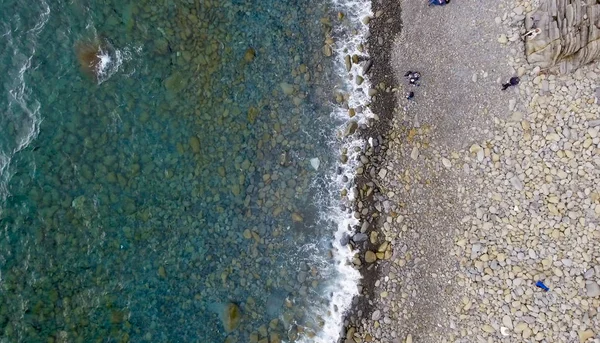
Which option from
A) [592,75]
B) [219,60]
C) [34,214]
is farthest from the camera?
[219,60]

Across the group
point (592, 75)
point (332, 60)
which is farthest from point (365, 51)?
point (592, 75)

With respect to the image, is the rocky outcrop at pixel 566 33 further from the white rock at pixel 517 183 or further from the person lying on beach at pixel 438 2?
the white rock at pixel 517 183

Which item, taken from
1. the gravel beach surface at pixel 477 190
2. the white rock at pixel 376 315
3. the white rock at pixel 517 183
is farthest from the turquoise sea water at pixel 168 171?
the white rock at pixel 517 183

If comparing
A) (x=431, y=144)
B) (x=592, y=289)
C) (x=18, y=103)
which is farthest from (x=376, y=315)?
(x=18, y=103)

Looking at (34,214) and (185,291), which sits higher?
(34,214)

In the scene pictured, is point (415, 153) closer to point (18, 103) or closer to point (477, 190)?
point (477, 190)

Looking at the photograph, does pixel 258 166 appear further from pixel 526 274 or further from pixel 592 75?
pixel 592 75

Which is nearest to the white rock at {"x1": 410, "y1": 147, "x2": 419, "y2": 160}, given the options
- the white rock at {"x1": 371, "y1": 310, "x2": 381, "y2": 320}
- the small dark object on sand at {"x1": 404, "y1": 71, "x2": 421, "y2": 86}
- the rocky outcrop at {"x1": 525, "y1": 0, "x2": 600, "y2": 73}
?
the small dark object on sand at {"x1": 404, "y1": 71, "x2": 421, "y2": 86}
